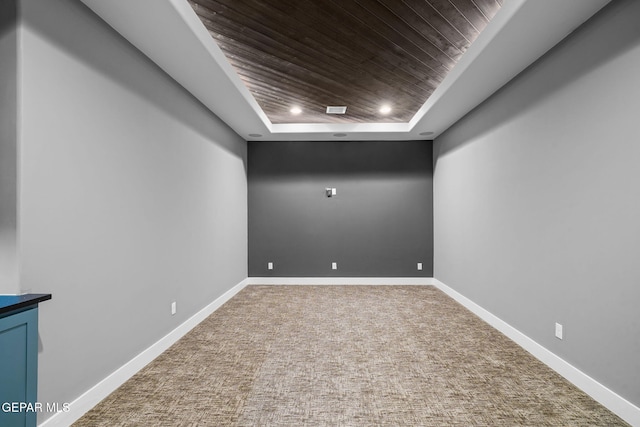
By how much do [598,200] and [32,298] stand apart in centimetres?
340

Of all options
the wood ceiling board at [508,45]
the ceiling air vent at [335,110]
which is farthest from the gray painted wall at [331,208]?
the wood ceiling board at [508,45]

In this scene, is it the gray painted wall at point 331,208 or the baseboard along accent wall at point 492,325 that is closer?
the baseboard along accent wall at point 492,325

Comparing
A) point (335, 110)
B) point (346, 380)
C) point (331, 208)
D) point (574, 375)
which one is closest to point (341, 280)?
point (331, 208)

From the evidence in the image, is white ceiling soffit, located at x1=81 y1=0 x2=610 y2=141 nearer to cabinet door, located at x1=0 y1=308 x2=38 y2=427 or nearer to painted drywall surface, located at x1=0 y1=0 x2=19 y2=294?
painted drywall surface, located at x1=0 y1=0 x2=19 y2=294

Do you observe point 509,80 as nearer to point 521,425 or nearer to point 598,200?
point 598,200

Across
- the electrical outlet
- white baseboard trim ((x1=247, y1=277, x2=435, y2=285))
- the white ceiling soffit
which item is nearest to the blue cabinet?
the white ceiling soffit

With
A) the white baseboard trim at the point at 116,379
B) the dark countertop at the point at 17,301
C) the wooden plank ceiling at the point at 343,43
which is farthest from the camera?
the wooden plank ceiling at the point at 343,43

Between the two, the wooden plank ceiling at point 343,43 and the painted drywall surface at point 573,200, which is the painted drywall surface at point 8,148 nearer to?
the wooden plank ceiling at point 343,43

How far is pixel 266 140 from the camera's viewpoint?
615 centimetres

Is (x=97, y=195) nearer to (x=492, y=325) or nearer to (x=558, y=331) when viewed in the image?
(x=558, y=331)

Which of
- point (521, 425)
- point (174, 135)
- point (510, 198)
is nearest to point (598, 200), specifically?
point (510, 198)

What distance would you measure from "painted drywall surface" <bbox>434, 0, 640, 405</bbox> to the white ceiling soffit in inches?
7.2

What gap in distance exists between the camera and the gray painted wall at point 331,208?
6.24m

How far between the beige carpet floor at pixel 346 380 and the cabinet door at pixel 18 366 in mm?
574
